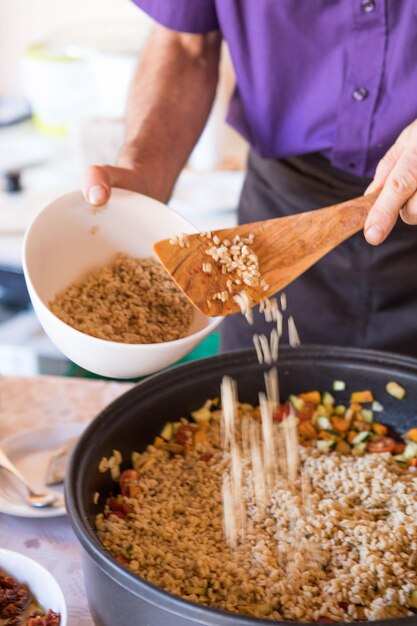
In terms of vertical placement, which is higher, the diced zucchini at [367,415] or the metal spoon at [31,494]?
the metal spoon at [31,494]

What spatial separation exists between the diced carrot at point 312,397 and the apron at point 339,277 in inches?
13.5

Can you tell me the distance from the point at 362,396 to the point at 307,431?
0.39ft

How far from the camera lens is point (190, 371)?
137 centimetres

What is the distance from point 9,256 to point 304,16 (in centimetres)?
119

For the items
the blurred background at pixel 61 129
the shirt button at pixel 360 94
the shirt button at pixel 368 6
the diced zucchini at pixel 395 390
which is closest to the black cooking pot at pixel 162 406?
the diced zucchini at pixel 395 390

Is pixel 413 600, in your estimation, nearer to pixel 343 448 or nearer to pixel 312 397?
pixel 343 448

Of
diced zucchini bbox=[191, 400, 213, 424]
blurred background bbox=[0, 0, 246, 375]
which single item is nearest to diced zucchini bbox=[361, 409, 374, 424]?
diced zucchini bbox=[191, 400, 213, 424]

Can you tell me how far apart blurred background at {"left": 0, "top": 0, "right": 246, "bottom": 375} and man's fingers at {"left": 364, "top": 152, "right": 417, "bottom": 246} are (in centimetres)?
126

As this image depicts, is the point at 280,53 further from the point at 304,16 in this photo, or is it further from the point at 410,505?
the point at 410,505

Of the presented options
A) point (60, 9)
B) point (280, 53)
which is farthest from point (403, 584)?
point (60, 9)

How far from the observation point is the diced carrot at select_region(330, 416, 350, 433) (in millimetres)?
1389

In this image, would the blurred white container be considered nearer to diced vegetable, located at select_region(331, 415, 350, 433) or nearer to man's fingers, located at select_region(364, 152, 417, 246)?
diced vegetable, located at select_region(331, 415, 350, 433)

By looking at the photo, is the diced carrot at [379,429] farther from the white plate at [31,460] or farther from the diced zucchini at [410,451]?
the white plate at [31,460]

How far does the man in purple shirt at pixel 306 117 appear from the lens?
56.5 inches
